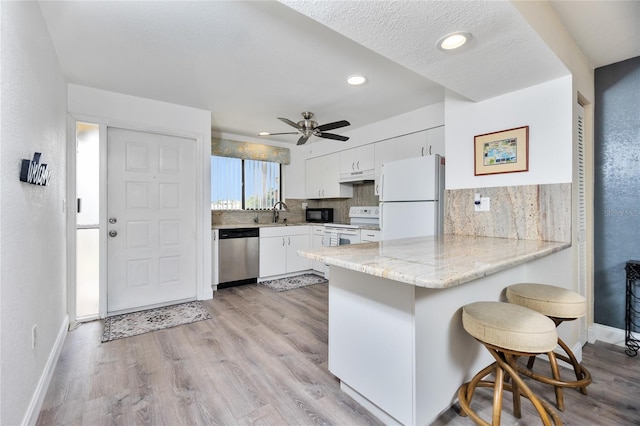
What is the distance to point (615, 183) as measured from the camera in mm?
2398

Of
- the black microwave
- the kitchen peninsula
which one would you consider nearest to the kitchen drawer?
the black microwave

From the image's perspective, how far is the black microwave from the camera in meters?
5.09

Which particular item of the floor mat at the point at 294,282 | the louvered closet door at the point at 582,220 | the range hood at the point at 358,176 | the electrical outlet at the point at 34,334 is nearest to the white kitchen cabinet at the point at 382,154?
the range hood at the point at 358,176

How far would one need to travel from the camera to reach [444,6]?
1318mm

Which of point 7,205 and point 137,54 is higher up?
point 137,54

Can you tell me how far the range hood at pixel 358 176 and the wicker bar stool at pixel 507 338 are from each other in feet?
9.39

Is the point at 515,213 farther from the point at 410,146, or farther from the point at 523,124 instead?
the point at 410,146

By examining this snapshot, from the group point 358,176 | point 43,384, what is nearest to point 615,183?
point 358,176

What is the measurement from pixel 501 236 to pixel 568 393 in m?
1.10

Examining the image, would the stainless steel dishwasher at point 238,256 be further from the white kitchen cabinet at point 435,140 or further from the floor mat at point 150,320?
the white kitchen cabinet at point 435,140

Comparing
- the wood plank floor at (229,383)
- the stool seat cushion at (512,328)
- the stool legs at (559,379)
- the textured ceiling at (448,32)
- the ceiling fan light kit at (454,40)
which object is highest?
the textured ceiling at (448,32)

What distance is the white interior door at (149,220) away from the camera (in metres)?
3.11

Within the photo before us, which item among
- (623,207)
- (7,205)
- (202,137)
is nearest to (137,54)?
(202,137)

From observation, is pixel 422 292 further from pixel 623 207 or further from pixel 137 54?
pixel 137 54
